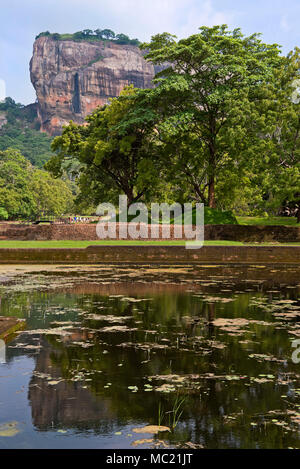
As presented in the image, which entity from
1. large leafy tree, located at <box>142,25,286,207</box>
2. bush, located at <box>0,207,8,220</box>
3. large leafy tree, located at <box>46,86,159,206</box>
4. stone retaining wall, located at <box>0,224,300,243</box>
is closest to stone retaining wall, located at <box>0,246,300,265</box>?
stone retaining wall, located at <box>0,224,300,243</box>

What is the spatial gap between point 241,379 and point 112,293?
771 centimetres

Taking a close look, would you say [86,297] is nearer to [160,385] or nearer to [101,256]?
[160,385]

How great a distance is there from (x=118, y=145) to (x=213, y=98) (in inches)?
377

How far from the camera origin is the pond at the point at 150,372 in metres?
4.71

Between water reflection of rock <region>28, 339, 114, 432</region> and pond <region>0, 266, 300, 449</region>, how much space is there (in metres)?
0.01

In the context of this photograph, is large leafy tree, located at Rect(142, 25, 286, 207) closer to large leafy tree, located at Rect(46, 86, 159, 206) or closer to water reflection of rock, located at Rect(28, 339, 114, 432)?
large leafy tree, located at Rect(46, 86, 159, 206)

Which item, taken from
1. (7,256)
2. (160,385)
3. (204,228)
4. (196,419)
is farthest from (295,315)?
(204,228)

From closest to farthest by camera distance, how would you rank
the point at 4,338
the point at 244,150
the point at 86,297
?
the point at 4,338 < the point at 86,297 < the point at 244,150

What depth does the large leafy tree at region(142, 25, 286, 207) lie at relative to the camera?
36.0m

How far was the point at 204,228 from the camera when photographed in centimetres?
3288

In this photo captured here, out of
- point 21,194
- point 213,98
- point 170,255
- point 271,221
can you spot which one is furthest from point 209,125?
point 21,194

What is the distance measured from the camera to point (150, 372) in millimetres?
6617

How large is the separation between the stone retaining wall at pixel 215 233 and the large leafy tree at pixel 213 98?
18.9 feet

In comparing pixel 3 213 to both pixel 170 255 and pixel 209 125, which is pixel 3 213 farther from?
pixel 170 255
